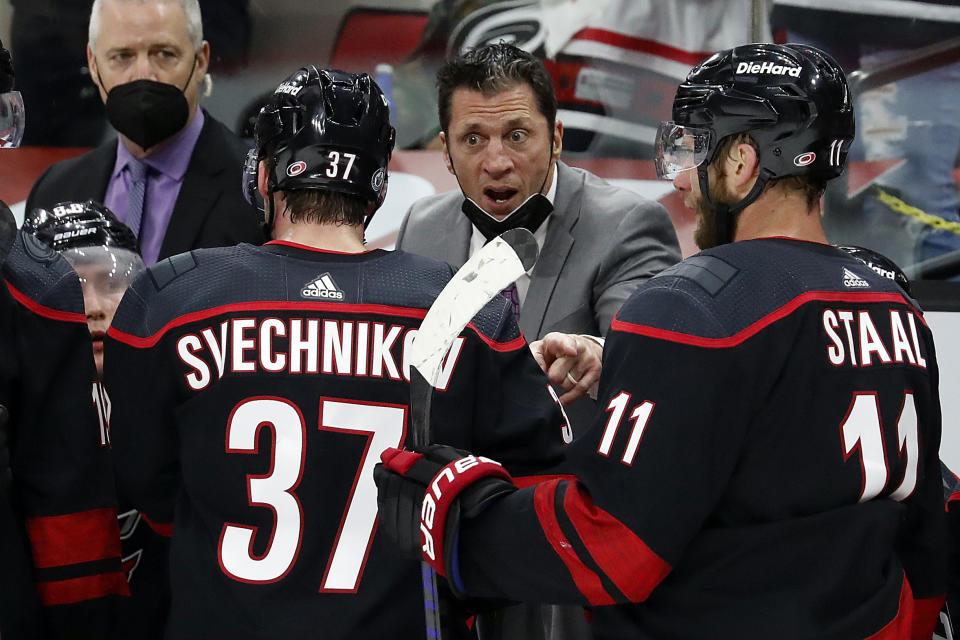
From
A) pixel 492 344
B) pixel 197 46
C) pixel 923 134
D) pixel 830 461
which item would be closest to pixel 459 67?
pixel 197 46

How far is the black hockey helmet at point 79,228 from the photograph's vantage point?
7.82 ft

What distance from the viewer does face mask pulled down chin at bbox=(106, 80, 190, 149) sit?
2.97 meters

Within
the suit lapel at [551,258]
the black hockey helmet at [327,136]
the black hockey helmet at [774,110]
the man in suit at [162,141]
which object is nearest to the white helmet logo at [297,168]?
the black hockey helmet at [327,136]

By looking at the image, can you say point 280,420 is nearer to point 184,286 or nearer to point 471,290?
point 184,286

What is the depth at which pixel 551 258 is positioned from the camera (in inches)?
102

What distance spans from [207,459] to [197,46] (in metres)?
1.83

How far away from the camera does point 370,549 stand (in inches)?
62.2

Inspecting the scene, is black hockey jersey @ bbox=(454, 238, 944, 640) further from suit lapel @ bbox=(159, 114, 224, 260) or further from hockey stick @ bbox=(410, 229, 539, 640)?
suit lapel @ bbox=(159, 114, 224, 260)

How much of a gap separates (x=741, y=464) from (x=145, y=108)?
2.11 m

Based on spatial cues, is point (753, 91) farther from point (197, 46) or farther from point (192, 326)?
point (197, 46)

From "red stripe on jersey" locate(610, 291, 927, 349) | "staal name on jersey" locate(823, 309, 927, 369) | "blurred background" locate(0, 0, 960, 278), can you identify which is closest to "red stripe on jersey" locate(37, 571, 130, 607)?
"red stripe on jersey" locate(610, 291, 927, 349)

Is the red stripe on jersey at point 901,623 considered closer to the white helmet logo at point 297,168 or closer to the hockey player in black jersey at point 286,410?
the hockey player in black jersey at point 286,410

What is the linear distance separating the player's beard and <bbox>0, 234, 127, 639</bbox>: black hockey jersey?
1.00 meters

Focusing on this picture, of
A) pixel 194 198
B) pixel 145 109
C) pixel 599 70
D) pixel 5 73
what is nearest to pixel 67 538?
pixel 5 73
